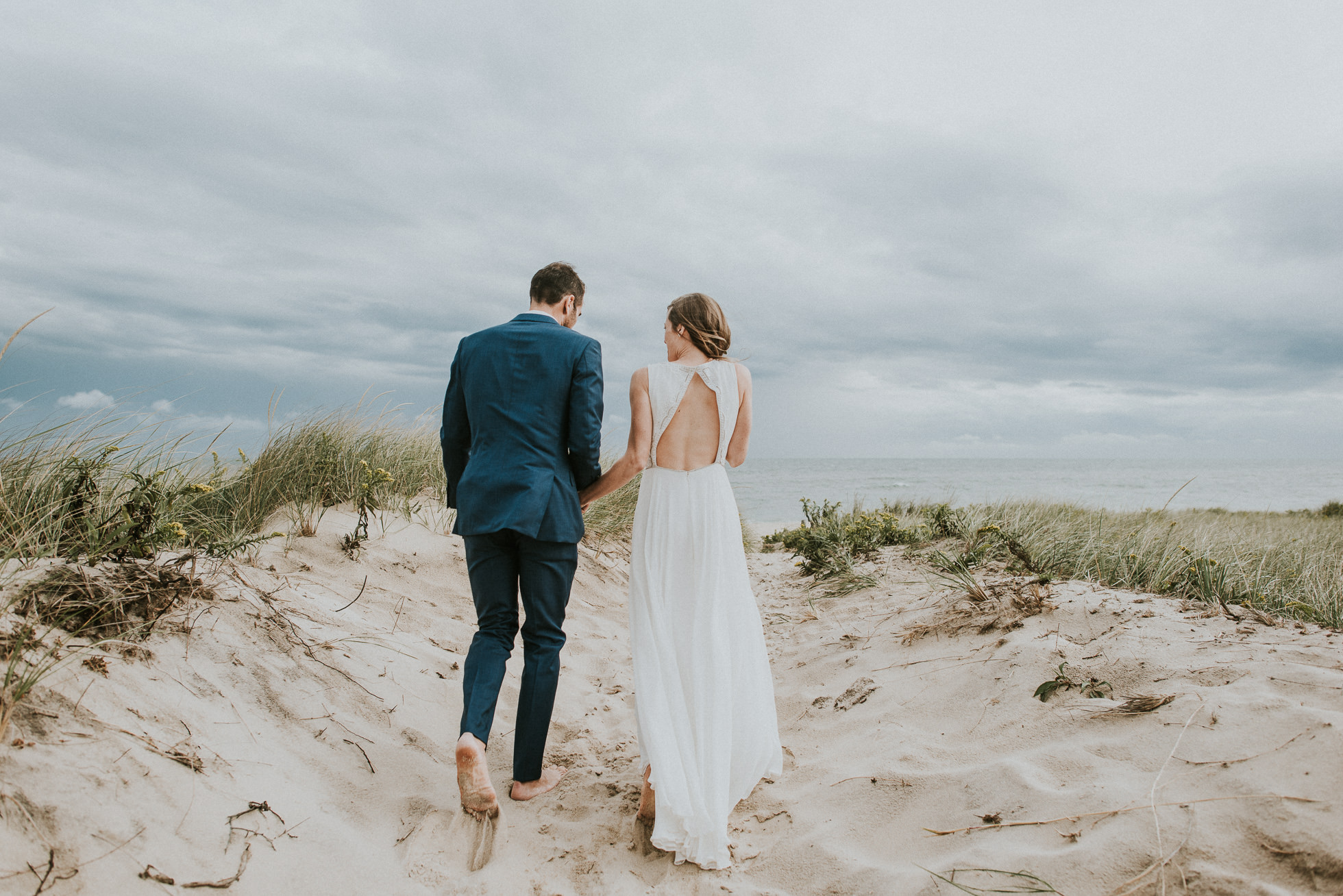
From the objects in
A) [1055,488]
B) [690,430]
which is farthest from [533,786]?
[1055,488]

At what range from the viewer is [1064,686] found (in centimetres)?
313

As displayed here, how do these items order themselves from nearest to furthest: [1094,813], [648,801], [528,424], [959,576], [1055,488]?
[1094,813] < [648,801] < [528,424] < [959,576] < [1055,488]

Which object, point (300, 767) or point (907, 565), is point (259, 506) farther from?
point (907, 565)

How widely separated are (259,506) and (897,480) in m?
44.7

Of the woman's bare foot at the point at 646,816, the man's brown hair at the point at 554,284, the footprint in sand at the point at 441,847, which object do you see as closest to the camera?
the footprint in sand at the point at 441,847

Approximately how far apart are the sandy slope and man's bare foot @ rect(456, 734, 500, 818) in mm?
150

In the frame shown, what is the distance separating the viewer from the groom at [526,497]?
2.84 meters

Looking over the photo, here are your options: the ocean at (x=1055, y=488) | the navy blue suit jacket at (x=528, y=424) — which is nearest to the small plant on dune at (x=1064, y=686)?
the navy blue suit jacket at (x=528, y=424)

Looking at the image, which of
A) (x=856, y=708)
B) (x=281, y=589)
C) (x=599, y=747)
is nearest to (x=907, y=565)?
(x=856, y=708)

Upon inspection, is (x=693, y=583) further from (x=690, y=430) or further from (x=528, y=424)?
(x=528, y=424)

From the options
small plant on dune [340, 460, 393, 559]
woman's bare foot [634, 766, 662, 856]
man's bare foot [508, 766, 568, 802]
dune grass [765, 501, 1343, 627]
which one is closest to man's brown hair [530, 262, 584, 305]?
woman's bare foot [634, 766, 662, 856]

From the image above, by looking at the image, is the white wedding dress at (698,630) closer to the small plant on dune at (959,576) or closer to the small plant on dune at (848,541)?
the small plant on dune at (959,576)

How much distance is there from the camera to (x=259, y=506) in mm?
5141

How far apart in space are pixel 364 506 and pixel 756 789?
3.48m
